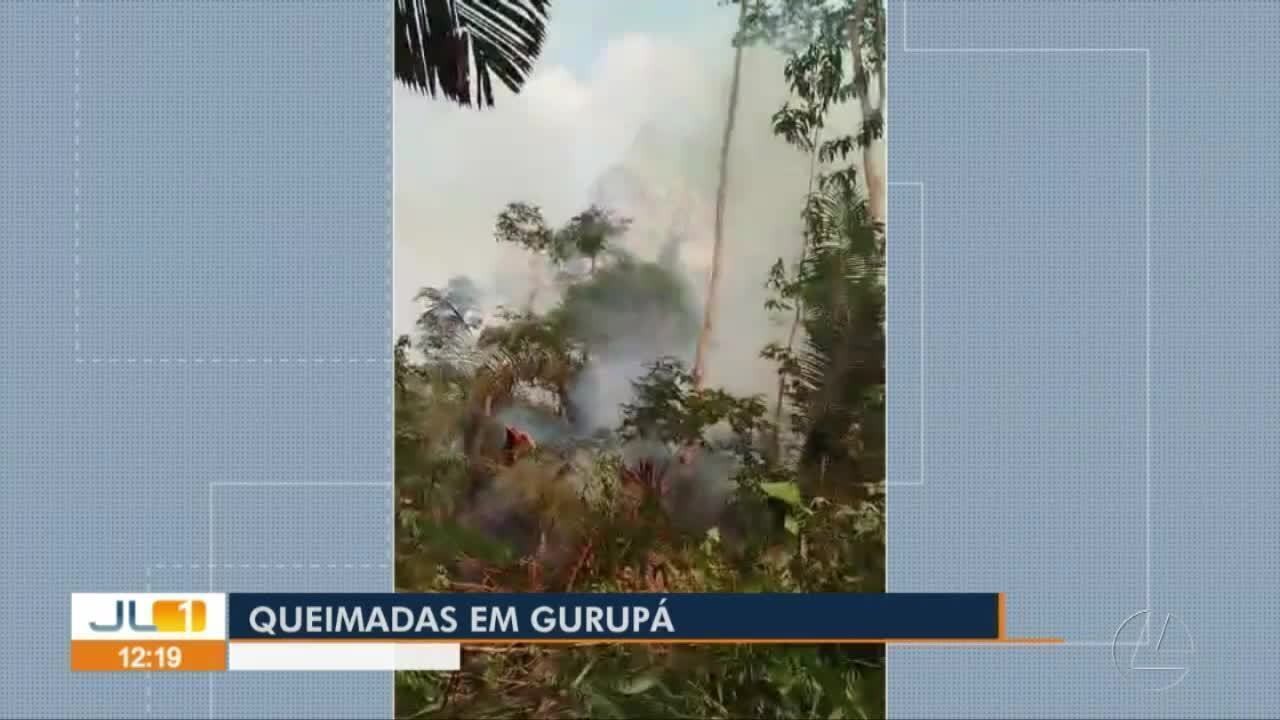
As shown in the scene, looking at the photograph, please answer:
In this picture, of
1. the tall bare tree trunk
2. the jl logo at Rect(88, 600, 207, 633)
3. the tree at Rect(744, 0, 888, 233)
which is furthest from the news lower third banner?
the tree at Rect(744, 0, 888, 233)

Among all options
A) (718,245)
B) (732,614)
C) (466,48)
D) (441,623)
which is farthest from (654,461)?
(466,48)

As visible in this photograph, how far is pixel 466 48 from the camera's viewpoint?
11.1ft

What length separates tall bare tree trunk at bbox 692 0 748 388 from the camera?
11.1 feet

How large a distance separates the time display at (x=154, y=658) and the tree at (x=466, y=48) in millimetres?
1715

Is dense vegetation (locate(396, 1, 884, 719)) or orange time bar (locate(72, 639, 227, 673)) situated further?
dense vegetation (locate(396, 1, 884, 719))

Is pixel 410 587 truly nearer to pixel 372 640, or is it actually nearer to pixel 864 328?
pixel 372 640

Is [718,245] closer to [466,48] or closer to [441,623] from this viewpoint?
[466,48]

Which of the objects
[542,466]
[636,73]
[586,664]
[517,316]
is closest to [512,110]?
[636,73]

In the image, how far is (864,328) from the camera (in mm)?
3389

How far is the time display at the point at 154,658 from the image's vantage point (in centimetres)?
323

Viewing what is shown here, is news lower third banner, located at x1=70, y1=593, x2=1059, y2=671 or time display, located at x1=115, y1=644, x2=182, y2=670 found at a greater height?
news lower third banner, located at x1=70, y1=593, x2=1059, y2=671

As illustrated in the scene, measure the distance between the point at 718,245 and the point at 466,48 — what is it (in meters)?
0.92

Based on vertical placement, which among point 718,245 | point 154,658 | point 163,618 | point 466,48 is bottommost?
point 154,658

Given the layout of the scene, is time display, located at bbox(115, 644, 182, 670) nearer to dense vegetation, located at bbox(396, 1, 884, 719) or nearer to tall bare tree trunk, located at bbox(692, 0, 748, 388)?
dense vegetation, located at bbox(396, 1, 884, 719)
